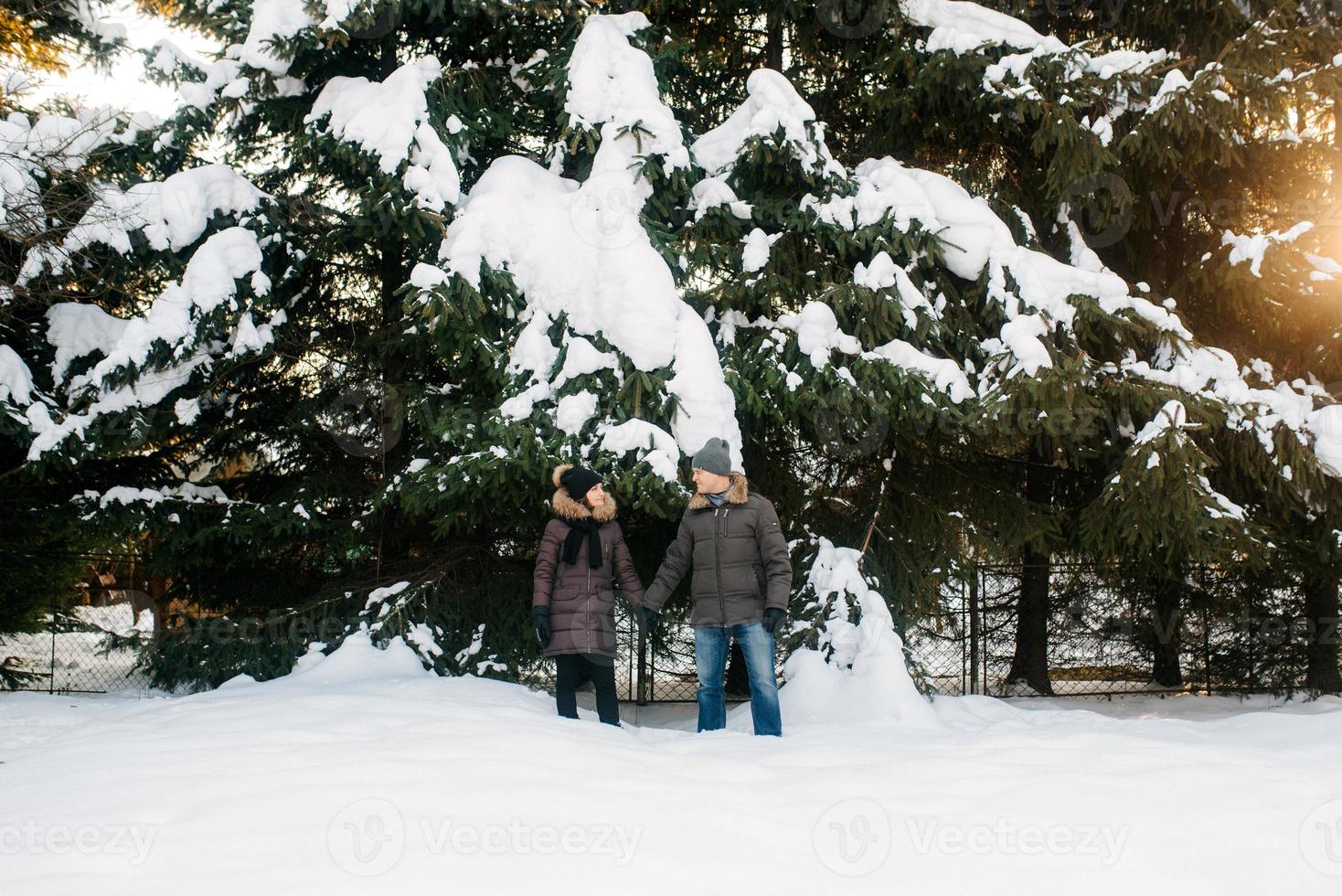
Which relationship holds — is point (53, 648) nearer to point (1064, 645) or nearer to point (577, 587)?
point (577, 587)

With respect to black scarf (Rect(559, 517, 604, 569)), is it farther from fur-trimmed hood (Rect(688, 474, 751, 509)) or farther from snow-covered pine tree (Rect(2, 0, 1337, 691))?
fur-trimmed hood (Rect(688, 474, 751, 509))

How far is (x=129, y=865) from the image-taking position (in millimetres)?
A: 2719

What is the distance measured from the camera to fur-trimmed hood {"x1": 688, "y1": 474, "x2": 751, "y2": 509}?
5507 mm

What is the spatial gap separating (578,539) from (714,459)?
3.11 feet

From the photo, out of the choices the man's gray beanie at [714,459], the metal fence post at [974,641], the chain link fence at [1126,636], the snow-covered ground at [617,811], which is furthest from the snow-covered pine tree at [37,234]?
the metal fence post at [974,641]

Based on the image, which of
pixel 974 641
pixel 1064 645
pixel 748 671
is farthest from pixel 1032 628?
pixel 748 671

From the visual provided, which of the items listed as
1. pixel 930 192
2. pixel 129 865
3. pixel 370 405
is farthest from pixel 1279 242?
pixel 129 865

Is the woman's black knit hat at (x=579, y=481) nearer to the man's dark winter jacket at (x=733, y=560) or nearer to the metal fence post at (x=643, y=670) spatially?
the man's dark winter jacket at (x=733, y=560)

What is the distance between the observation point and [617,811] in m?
3.25

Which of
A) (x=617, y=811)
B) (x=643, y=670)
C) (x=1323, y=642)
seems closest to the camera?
(x=617, y=811)

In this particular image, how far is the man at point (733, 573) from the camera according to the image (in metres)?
5.45

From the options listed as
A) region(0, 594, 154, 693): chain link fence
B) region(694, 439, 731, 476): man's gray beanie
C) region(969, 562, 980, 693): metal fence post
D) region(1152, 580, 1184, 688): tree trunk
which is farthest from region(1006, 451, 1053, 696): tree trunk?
region(0, 594, 154, 693): chain link fence

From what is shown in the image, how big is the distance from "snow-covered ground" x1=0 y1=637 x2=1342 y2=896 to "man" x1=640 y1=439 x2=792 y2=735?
2.22ft

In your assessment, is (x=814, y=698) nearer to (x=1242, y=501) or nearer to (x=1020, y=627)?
(x=1242, y=501)
